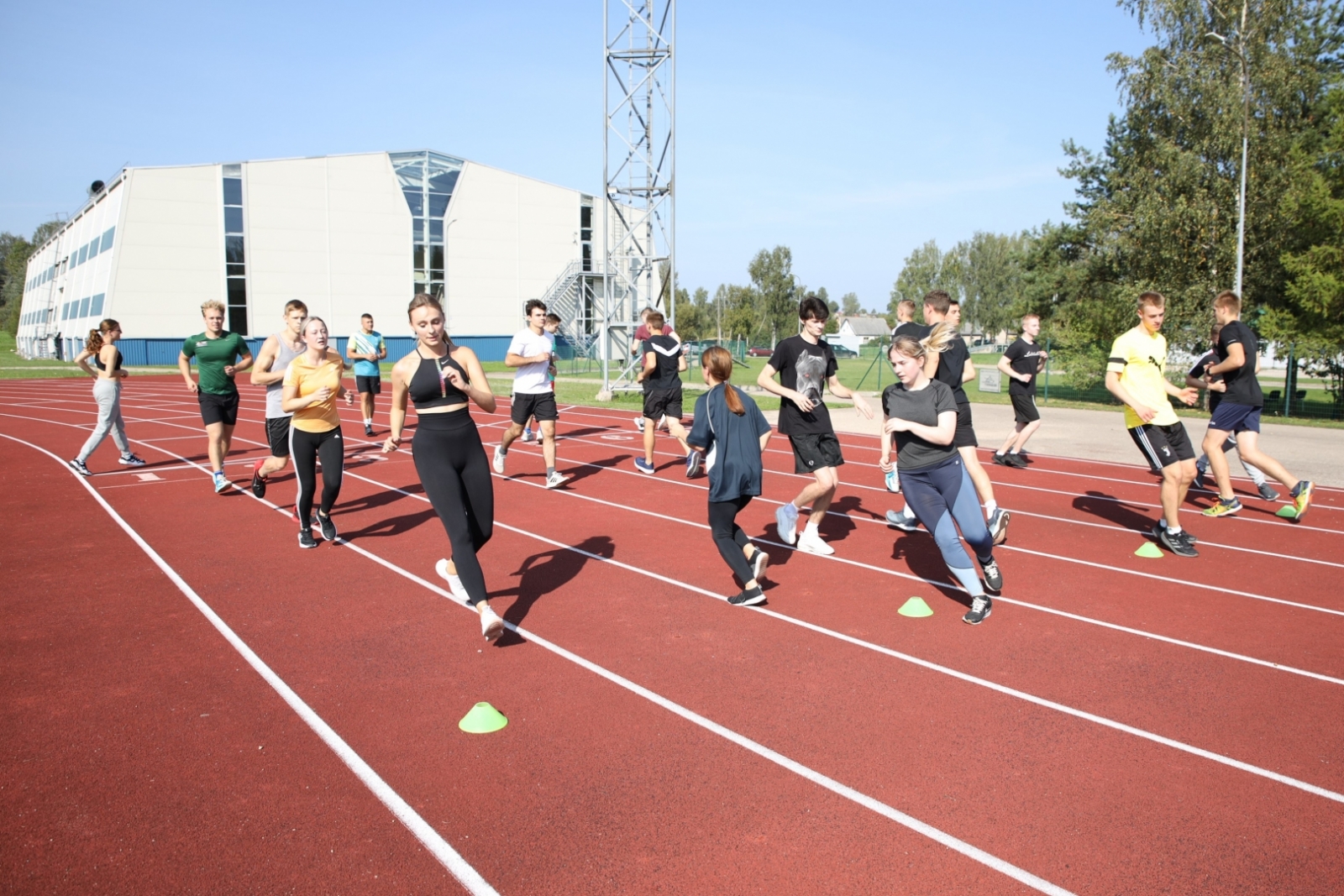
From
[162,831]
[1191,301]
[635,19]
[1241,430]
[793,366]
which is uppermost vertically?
[635,19]

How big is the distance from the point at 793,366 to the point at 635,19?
2000 cm

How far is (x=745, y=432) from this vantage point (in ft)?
19.7

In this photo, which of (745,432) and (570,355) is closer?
(745,432)

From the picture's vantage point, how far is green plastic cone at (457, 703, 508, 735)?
424cm

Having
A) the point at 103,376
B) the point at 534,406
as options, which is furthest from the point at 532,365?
the point at 103,376

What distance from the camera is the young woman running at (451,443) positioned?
5281mm

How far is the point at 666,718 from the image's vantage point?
173 inches

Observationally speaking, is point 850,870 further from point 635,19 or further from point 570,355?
point 570,355

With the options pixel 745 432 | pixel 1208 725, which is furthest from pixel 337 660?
pixel 1208 725

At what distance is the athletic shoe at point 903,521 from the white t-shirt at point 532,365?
4.28m

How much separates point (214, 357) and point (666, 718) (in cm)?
771

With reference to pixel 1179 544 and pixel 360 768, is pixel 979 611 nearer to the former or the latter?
pixel 1179 544

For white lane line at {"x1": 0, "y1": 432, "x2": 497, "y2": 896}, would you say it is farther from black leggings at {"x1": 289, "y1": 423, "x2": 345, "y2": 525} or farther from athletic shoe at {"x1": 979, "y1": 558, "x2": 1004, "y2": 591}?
athletic shoe at {"x1": 979, "y1": 558, "x2": 1004, "y2": 591}

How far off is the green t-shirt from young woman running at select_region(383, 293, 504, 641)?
17.7ft
